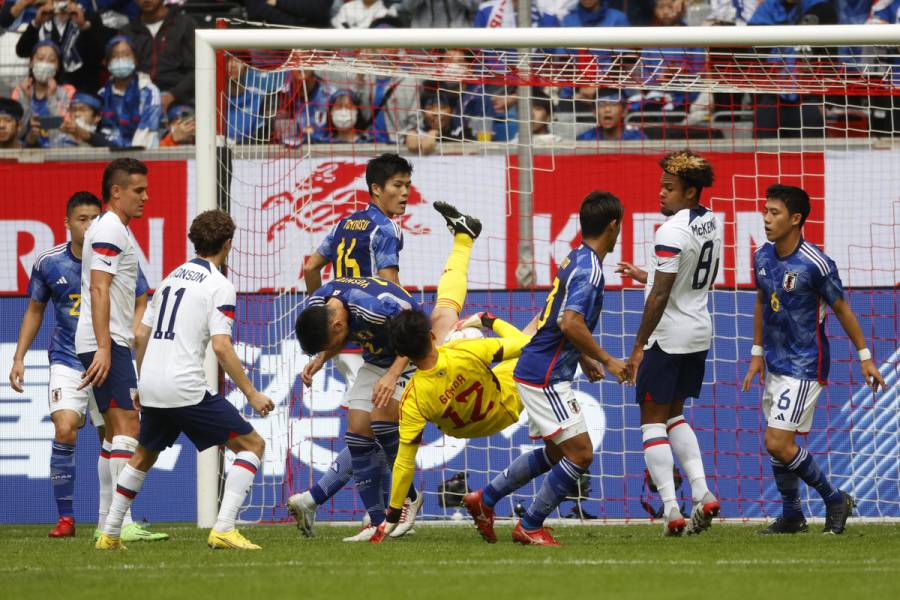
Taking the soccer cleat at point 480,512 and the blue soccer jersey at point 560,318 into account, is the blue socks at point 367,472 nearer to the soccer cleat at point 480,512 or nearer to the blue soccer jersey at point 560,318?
the soccer cleat at point 480,512

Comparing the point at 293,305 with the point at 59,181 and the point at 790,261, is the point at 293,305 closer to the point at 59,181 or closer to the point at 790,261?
the point at 59,181

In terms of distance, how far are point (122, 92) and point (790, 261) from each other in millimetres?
9125

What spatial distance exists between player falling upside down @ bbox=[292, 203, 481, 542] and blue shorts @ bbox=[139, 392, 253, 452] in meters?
0.58

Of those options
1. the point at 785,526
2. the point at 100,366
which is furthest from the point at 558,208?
the point at 100,366

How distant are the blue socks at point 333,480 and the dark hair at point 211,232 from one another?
1.68 meters

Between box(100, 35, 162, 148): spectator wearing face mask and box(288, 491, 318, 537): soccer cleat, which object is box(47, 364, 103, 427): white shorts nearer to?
box(288, 491, 318, 537): soccer cleat

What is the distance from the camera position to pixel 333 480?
8.21 m

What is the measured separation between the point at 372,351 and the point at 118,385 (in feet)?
5.81

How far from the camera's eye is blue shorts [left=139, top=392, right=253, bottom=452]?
279 inches

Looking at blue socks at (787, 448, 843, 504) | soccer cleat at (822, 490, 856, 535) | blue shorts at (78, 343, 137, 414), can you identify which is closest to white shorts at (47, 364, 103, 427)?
blue shorts at (78, 343, 137, 414)

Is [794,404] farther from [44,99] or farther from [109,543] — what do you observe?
[44,99]

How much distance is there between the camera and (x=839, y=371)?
34.5 feet

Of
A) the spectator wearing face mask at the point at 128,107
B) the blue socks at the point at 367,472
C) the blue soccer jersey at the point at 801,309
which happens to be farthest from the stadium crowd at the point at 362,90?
the blue socks at the point at 367,472

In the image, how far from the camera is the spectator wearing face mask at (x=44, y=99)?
14398mm
